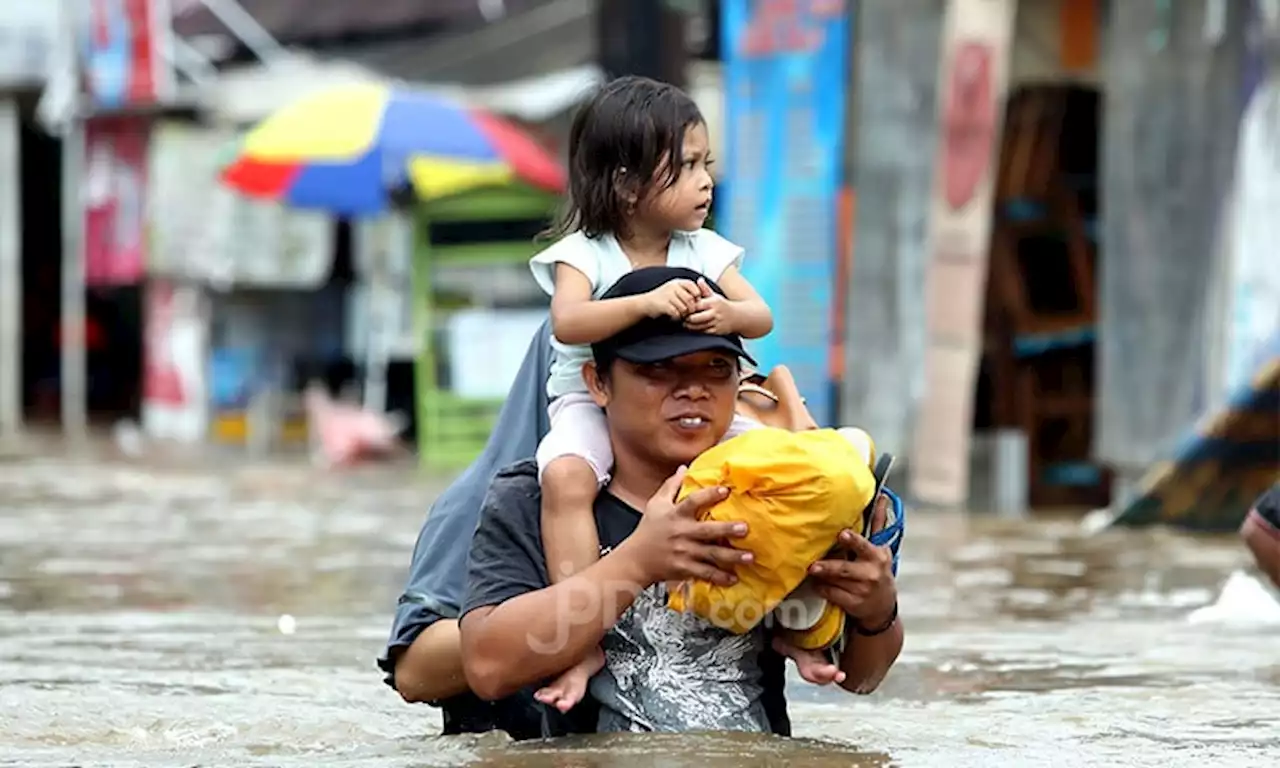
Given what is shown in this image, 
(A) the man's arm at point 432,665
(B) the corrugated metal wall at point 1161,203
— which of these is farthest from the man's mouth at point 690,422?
(B) the corrugated metal wall at point 1161,203

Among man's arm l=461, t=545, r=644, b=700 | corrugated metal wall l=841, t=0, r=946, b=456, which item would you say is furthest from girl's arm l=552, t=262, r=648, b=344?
corrugated metal wall l=841, t=0, r=946, b=456

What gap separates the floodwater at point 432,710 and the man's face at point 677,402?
439mm

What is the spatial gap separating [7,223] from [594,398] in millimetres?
17111

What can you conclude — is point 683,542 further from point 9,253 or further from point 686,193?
point 9,253

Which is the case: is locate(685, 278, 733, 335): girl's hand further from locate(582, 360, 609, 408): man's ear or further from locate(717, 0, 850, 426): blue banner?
locate(717, 0, 850, 426): blue banner

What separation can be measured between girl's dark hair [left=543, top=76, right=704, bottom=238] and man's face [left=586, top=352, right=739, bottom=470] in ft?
1.15

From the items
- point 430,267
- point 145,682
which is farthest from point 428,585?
point 430,267

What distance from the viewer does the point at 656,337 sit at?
329 cm

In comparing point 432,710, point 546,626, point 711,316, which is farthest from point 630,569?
point 432,710

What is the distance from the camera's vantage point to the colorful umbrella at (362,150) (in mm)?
14484

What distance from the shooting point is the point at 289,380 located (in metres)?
19.2

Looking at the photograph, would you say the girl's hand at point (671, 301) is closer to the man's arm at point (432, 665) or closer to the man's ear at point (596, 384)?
the man's ear at point (596, 384)

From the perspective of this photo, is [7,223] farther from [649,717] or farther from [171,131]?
[649,717]

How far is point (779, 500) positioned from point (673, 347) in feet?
0.96
